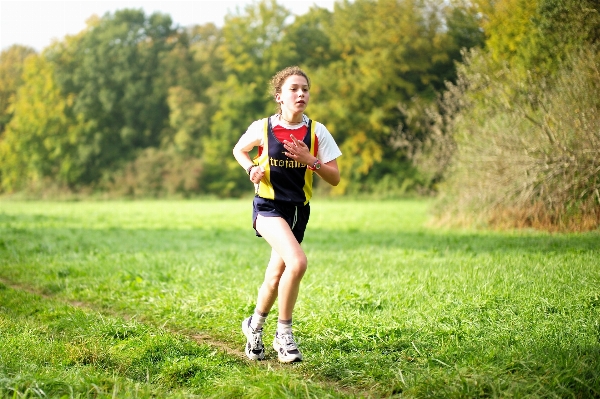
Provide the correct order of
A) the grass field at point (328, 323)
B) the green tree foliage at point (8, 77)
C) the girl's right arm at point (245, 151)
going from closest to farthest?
the grass field at point (328, 323) → the girl's right arm at point (245, 151) → the green tree foliage at point (8, 77)

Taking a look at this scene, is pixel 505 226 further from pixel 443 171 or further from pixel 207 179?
pixel 207 179

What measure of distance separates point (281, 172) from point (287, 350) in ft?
4.63

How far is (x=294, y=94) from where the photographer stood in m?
4.88

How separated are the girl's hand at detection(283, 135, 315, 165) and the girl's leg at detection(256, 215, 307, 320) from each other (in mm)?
569

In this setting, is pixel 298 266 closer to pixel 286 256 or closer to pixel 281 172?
pixel 286 256

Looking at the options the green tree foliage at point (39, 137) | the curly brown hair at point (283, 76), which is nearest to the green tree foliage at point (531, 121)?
the curly brown hair at point (283, 76)

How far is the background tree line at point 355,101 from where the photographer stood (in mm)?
12352

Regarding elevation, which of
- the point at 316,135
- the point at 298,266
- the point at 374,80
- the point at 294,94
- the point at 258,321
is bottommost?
the point at 258,321

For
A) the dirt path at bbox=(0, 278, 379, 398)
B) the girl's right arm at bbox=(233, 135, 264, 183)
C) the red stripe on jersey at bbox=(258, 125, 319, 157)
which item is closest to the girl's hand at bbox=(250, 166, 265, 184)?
the girl's right arm at bbox=(233, 135, 264, 183)

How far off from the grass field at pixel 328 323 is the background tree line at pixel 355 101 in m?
2.96

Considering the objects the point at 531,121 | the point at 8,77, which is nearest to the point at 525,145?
the point at 531,121

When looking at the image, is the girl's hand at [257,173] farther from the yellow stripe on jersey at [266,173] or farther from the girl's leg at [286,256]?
the girl's leg at [286,256]

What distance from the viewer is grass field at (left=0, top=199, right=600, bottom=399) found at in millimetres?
3982

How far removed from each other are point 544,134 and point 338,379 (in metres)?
9.93
